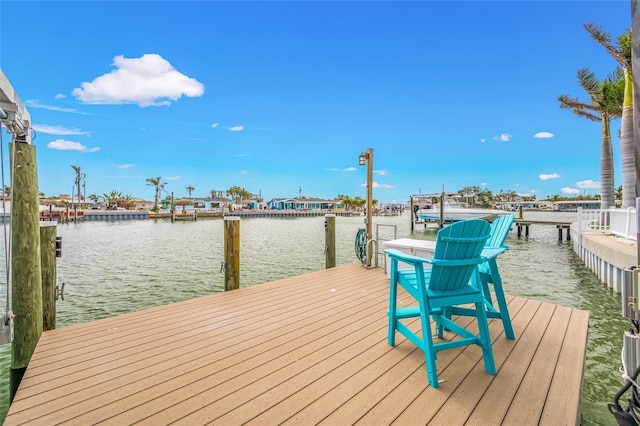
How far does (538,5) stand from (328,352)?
13619 mm

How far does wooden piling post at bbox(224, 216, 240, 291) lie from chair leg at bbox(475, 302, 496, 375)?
314 cm

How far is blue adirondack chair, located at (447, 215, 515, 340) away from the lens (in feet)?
7.30

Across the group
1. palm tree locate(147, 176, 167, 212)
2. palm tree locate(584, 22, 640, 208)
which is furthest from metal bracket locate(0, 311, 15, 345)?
palm tree locate(147, 176, 167, 212)

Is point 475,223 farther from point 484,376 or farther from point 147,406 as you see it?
point 147,406

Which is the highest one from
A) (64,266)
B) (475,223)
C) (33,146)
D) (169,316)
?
(33,146)

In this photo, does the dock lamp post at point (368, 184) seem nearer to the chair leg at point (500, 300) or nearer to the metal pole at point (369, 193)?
the metal pole at point (369, 193)

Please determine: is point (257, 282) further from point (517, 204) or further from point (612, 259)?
point (517, 204)

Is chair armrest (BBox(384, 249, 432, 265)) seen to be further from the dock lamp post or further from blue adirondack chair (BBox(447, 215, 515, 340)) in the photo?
the dock lamp post

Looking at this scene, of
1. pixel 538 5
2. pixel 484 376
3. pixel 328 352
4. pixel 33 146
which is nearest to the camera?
pixel 484 376

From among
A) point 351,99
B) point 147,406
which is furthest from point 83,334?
point 351,99

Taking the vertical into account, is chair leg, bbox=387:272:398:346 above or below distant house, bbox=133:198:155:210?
below

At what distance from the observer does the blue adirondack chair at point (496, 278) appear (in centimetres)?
223

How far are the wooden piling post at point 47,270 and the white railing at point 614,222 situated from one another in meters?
8.88

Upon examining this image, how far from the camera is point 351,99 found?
38781 mm
